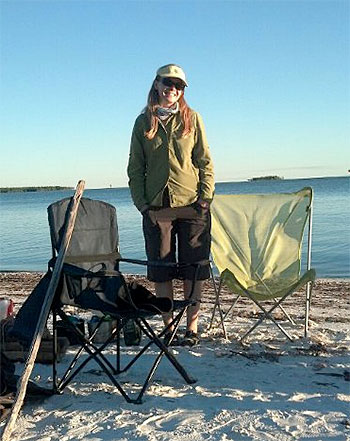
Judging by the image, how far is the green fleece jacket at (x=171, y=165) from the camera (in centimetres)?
393

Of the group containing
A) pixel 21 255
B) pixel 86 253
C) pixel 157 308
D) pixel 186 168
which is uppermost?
pixel 186 168

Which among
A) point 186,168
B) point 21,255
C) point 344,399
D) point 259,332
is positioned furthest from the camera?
point 21,255

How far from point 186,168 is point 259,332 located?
50.1 inches

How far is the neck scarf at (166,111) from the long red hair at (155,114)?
0.03 metres

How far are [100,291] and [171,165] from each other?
110 cm

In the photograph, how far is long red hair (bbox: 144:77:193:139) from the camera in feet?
12.8

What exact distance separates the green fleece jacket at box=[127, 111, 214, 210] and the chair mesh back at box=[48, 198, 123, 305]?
484mm

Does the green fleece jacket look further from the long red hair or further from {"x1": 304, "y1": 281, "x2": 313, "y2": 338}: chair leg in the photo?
{"x1": 304, "y1": 281, "x2": 313, "y2": 338}: chair leg

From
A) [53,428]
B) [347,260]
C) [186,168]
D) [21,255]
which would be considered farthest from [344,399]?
[21,255]

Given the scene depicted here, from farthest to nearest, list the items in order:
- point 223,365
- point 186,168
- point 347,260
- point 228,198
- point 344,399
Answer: point 347,260
point 228,198
point 186,168
point 223,365
point 344,399

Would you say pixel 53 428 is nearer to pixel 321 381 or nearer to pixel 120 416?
pixel 120 416

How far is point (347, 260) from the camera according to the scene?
10562 millimetres

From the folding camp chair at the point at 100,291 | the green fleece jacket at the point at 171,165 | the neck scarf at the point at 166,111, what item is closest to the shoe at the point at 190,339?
the folding camp chair at the point at 100,291

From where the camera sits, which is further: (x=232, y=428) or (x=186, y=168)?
(x=186, y=168)
